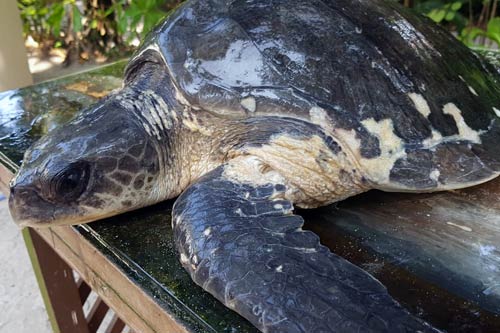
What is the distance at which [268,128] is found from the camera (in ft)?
3.00

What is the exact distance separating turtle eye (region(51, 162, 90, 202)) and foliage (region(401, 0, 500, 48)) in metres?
2.49

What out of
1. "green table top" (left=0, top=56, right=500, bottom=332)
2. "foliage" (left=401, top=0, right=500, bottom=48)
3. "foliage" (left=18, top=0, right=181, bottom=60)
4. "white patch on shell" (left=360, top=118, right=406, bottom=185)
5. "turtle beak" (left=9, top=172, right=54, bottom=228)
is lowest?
"foliage" (left=18, top=0, right=181, bottom=60)

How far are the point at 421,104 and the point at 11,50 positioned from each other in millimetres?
2995

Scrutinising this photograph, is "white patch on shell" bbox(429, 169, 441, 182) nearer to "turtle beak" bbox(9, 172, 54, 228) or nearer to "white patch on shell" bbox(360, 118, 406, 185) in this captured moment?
"white patch on shell" bbox(360, 118, 406, 185)

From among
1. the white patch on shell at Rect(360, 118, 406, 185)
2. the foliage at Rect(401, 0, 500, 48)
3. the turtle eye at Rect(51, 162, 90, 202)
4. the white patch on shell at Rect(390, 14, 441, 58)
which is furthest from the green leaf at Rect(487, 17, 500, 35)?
the turtle eye at Rect(51, 162, 90, 202)

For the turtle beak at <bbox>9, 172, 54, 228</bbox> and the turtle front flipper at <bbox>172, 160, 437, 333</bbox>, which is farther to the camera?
the turtle beak at <bbox>9, 172, 54, 228</bbox>

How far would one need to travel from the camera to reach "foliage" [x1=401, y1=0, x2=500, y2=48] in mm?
2969

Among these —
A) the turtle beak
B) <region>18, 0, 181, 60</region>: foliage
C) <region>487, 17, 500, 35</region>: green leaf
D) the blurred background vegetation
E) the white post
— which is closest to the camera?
the turtle beak

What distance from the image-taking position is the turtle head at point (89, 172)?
0.86m

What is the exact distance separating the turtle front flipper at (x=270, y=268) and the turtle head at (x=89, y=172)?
0.14 metres

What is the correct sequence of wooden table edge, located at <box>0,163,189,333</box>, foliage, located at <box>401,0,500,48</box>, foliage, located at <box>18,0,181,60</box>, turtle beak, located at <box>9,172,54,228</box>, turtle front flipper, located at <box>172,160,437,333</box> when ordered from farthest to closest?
1. foliage, located at <box>18,0,181,60</box>
2. foliage, located at <box>401,0,500,48</box>
3. turtle beak, located at <box>9,172,54,228</box>
4. wooden table edge, located at <box>0,163,189,333</box>
5. turtle front flipper, located at <box>172,160,437,333</box>

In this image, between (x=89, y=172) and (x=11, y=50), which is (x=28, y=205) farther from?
(x=11, y=50)

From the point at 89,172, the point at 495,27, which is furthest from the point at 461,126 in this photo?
→ the point at 495,27

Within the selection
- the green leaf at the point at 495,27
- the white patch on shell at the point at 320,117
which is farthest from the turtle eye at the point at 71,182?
the green leaf at the point at 495,27
